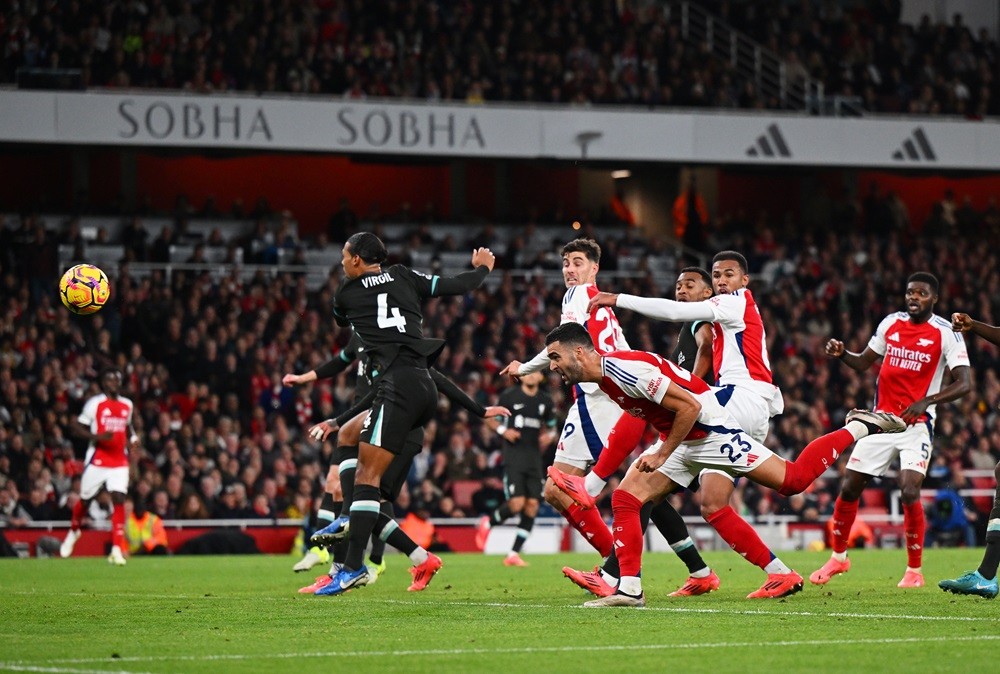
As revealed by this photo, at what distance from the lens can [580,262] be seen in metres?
Answer: 11.6

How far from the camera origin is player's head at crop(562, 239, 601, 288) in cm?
1155

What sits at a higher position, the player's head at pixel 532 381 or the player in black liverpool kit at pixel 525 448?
the player's head at pixel 532 381

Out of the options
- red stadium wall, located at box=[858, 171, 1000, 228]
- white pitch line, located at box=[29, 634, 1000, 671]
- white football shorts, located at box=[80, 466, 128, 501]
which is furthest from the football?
red stadium wall, located at box=[858, 171, 1000, 228]

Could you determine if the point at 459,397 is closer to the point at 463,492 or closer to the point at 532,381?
the point at 532,381

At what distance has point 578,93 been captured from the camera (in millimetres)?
30172

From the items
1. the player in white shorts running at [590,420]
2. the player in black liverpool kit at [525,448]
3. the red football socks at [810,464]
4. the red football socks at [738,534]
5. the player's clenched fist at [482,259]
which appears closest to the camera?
the red football socks at [810,464]

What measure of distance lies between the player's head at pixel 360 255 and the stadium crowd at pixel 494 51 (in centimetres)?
1683

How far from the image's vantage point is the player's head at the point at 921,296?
12375 mm

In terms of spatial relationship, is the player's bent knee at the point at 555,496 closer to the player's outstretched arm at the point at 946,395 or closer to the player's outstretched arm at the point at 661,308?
the player's outstretched arm at the point at 661,308

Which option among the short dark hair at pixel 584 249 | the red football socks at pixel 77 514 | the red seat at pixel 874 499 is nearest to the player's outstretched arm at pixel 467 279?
the short dark hair at pixel 584 249

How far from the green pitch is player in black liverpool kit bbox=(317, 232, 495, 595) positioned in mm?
574

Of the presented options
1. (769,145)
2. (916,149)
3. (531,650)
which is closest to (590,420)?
(531,650)

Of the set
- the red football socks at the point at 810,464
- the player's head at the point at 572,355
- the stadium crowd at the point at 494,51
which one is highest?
the stadium crowd at the point at 494,51

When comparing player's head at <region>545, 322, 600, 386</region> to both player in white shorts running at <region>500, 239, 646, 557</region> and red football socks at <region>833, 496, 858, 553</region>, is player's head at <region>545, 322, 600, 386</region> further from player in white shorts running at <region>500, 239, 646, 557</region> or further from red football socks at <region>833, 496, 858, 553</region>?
red football socks at <region>833, 496, 858, 553</region>
